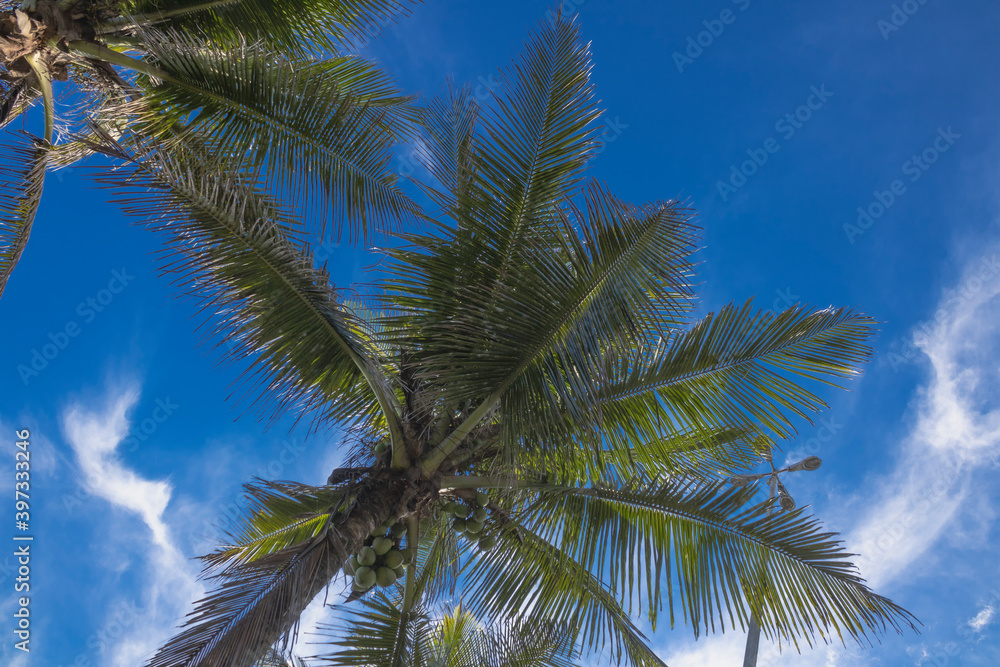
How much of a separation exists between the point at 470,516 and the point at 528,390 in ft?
4.22

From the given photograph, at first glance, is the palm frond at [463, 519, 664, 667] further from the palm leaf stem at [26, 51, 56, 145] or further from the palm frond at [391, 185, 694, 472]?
the palm leaf stem at [26, 51, 56, 145]

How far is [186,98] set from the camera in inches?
208

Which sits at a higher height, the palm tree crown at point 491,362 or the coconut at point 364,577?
the palm tree crown at point 491,362

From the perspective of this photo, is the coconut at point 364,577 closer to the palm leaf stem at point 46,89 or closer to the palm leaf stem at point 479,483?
the palm leaf stem at point 479,483

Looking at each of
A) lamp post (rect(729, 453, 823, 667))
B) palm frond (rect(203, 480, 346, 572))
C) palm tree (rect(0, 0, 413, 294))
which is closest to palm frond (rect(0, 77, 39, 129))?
palm tree (rect(0, 0, 413, 294))

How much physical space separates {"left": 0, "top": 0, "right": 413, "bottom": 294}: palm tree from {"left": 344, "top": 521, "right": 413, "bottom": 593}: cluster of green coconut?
2.60m

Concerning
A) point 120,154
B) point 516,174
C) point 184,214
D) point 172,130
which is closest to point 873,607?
point 516,174

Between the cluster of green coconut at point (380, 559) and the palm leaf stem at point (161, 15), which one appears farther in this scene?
the palm leaf stem at point (161, 15)

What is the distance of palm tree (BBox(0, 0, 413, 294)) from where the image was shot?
202 inches

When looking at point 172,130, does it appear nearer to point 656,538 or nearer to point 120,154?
point 120,154

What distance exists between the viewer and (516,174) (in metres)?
5.12

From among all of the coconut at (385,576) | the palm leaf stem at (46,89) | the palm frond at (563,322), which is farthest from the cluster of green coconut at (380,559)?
the palm leaf stem at (46,89)

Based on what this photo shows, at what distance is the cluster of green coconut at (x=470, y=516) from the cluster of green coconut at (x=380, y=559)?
0.41 m

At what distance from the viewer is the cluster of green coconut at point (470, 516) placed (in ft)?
16.1
